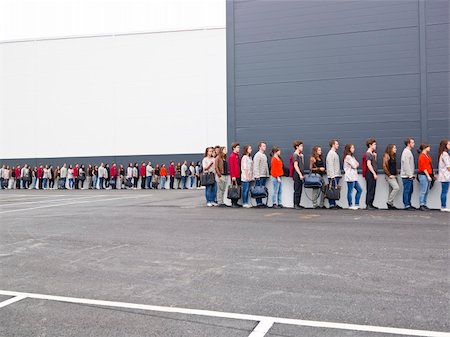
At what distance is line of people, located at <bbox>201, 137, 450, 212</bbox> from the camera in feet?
37.3

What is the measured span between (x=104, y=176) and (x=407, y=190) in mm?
22325

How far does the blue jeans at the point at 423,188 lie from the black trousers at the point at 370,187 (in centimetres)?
117

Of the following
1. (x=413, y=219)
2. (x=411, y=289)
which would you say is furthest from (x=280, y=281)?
(x=413, y=219)

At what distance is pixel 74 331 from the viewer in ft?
11.2

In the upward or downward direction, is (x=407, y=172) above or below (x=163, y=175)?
above

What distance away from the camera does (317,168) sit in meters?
12.4

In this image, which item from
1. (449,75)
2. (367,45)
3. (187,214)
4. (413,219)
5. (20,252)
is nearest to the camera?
(20,252)

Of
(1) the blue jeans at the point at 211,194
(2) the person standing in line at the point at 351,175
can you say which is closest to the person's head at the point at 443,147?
(2) the person standing in line at the point at 351,175

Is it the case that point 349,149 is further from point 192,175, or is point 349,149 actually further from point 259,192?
point 192,175

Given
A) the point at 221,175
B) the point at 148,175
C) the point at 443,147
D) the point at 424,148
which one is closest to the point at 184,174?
the point at 148,175

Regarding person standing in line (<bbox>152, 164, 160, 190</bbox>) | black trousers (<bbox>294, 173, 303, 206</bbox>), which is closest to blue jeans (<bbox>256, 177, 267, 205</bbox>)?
black trousers (<bbox>294, 173, 303, 206</bbox>)

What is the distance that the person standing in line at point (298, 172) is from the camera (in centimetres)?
1239

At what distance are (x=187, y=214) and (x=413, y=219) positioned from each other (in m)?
5.47

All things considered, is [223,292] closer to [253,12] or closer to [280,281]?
[280,281]
